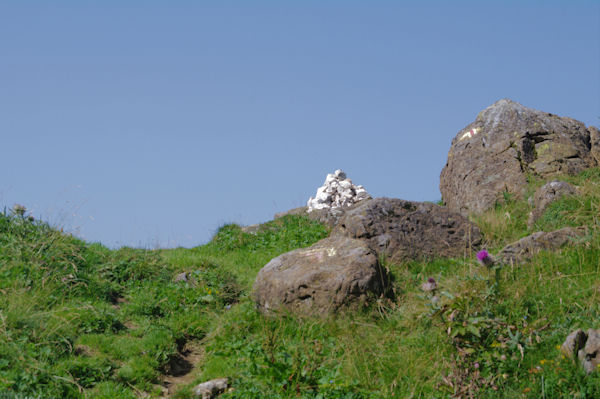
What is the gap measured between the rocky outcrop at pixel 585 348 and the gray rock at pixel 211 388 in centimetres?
391

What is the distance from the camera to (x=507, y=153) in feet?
46.6

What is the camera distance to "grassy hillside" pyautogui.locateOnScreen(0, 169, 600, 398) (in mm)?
6242

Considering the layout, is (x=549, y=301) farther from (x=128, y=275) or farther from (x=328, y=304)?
(x=128, y=275)

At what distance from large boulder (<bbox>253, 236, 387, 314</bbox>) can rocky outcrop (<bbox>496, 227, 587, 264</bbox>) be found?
2014mm

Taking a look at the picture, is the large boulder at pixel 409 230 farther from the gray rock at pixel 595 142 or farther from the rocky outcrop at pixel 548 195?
the gray rock at pixel 595 142

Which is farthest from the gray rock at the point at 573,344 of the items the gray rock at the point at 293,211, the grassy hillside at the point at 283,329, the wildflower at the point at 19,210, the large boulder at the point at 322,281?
the gray rock at the point at 293,211

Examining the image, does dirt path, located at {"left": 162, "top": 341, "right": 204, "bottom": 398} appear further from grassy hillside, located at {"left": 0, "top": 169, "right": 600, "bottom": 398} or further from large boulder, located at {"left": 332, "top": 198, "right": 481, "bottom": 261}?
large boulder, located at {"left": 332, "top": 198, "right": 481, "bottom": 261}

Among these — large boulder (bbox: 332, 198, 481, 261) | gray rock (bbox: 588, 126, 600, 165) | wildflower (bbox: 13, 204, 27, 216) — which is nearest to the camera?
large boulder (bbox: 332, 198, 481, 261)

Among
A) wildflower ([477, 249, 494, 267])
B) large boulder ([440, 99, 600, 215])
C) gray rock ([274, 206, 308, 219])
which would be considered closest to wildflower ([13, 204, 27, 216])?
gray rock ([274, 206, 308, 219])

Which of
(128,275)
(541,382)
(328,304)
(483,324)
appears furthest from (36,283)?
A: (541,382)

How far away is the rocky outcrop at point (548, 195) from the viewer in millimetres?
11367

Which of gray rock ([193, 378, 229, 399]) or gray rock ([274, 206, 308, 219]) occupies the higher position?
gray rock ([274, 206, 308, 219])

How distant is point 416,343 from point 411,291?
2161 mm

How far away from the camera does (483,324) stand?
6.46 metres
